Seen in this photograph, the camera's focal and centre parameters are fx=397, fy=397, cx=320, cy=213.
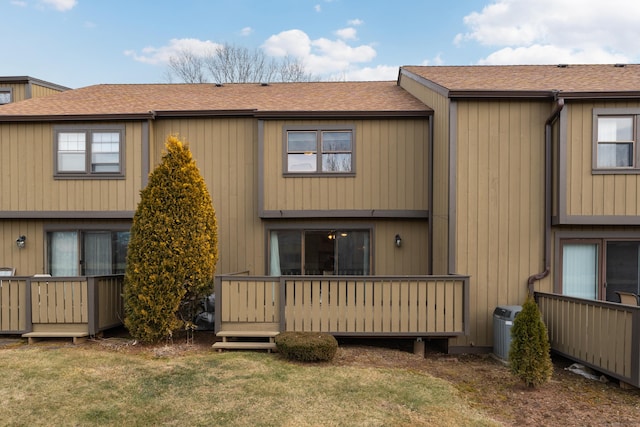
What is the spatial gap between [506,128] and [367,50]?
70.5 feet

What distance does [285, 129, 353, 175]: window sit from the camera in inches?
330

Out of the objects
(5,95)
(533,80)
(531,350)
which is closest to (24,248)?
(5,95)

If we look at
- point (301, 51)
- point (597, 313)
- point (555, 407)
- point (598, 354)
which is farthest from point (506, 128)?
point (301, 51)

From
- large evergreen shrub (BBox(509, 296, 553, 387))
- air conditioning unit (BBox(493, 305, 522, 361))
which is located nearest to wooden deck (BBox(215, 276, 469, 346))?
air conditioning unit (BBox(493, 305, 522, 361))

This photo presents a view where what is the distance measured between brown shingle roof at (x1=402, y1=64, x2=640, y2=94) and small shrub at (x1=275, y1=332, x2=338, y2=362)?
4.79m

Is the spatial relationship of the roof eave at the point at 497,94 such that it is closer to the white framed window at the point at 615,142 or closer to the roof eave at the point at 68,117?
the white framed window at the point at 615,142

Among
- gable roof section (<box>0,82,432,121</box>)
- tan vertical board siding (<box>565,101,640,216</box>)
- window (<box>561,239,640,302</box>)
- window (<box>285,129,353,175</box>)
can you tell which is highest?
→ gable roof section (<box>0,82,432,121</box>)

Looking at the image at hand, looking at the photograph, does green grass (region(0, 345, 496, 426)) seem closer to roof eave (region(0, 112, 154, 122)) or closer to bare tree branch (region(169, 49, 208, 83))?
roof eave (region(0, 112, 154, 122))

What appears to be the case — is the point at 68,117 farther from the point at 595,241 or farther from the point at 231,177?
the point at 595,241

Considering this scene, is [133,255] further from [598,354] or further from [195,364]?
[598,354]

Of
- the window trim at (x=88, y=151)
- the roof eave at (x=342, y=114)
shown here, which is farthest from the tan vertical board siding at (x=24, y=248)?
the roof eave at (x=342, y=114)

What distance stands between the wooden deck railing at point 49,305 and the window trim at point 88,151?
8.13 feet

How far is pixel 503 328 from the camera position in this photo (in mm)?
6512

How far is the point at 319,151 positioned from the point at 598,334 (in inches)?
223
